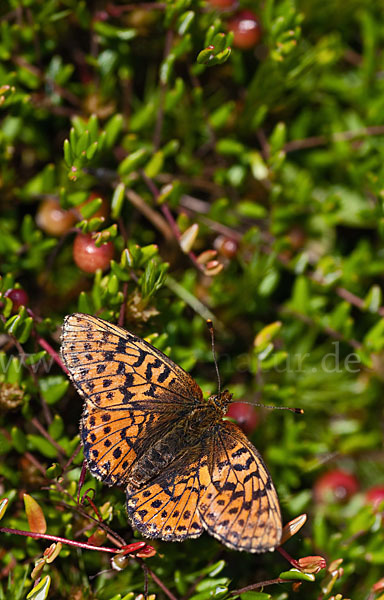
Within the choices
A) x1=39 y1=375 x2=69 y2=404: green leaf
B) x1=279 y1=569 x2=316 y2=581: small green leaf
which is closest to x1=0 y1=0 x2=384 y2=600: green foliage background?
x1=39 y1=375 x2=69 y2=404: green leaf

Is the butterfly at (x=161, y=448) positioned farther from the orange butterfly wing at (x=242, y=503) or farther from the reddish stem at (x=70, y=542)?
the reddish stem at (x=70, y=542)

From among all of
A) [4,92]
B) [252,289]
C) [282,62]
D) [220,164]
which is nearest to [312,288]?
[252,289]

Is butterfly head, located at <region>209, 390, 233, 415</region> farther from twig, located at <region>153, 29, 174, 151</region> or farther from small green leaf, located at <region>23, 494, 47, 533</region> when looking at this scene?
twig, located at <region>153, 29, 174, 151</region>

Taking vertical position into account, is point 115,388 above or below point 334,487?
above

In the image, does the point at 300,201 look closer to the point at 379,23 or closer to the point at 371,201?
the point at 371,201

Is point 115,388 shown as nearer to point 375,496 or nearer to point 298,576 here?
point 298,576

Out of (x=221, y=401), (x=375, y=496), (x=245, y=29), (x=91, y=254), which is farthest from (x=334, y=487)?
(x=245, y=29)
